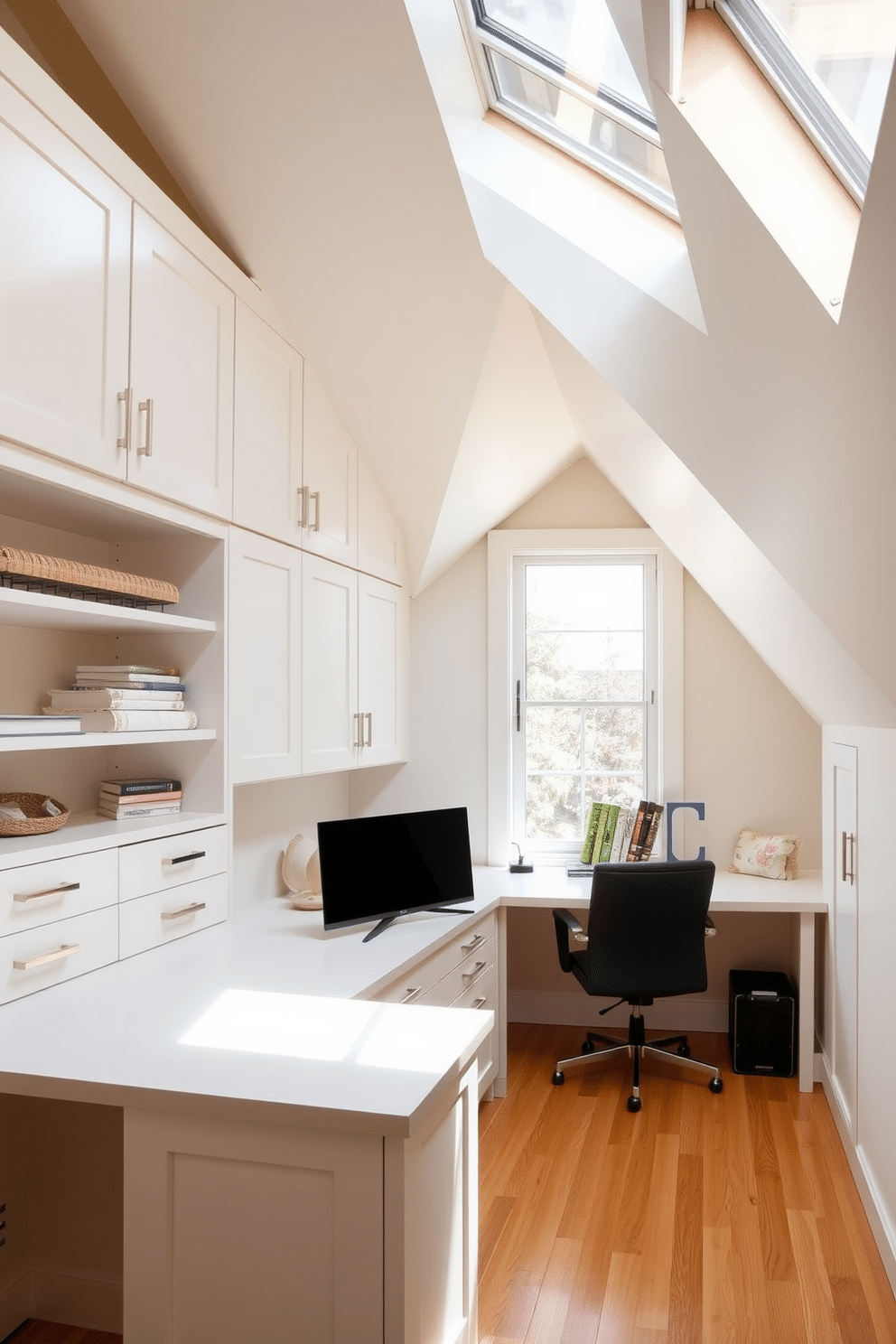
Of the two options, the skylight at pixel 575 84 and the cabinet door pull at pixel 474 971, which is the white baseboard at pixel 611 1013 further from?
the skylight at pixel 575 84

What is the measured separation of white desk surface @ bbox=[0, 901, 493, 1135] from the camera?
1.48 m

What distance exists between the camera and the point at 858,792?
9.60 feet

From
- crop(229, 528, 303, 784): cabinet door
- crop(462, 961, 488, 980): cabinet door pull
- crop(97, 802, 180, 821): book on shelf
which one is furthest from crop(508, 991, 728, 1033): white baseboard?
crop(97, 802, 180, 821): book on shelf

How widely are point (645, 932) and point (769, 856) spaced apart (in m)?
0.84

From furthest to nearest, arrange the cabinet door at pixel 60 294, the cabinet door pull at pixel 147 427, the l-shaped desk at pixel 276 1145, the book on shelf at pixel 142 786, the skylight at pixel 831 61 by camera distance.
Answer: the book on shelf at pixel 142 786 → the cabinet door pull at pixel 147 427 → the cabinet door at pixel 60 294 → the l-shaped desk at pixel 276 1145 → the skylight at pixel 831 61

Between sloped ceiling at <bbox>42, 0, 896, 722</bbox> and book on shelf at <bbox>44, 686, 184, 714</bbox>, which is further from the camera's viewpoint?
book on shelf at <bbox>44, 686, 184, 714</bbox>

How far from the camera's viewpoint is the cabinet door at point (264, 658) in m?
2.67

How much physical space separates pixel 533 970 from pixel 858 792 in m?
1.98

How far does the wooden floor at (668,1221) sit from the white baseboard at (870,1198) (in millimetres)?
33

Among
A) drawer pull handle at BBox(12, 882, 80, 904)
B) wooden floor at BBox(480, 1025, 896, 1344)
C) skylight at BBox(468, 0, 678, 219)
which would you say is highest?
skylight at BBox(468, 0, 678, 219)

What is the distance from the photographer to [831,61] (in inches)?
56.9

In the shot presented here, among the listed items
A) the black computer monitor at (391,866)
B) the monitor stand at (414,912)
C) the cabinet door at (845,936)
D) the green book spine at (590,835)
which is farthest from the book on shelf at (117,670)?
the green book spine at (590,835)

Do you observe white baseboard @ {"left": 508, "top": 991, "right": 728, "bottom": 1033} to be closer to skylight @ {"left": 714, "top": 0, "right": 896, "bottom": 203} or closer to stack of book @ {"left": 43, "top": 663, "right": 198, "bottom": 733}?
stack of book @ {"left": 43, "top": 663, "right": 198, "bottom": 733}

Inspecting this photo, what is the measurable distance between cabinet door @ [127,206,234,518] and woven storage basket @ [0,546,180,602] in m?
0.22
